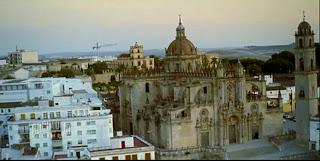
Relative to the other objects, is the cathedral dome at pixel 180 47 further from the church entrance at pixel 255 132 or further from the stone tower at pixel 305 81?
the stone tower at pixel 305 81

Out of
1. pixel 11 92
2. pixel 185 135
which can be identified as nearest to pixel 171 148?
pixel 185 135

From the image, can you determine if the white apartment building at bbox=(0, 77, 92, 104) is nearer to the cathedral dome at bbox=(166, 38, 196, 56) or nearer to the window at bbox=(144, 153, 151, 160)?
the cathedral dome at bbox=(166, 38, 196, 56)

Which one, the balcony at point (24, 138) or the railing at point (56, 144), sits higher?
the balcony at point (24, 138)

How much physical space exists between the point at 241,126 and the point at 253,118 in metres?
1.60

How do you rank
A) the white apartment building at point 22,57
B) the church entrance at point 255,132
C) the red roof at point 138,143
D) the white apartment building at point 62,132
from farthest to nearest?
the white apartment building at point 22,57 → the church entrance at point 255,132 → the white apartment building at point 62,132 → the red roof at point 138,143

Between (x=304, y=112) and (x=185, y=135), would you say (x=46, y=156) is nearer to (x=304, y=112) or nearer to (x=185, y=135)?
(x=185, y=135)

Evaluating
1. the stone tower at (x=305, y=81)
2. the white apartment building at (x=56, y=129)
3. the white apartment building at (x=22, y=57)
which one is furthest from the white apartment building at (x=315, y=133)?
the white apartment building at (x=22, y=57)

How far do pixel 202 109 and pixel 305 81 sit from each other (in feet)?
30.0

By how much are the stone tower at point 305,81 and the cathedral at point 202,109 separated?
13.5ft

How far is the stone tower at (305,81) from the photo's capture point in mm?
43906

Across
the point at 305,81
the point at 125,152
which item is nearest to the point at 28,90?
the point at 125,152

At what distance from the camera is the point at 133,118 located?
52156 millimetres

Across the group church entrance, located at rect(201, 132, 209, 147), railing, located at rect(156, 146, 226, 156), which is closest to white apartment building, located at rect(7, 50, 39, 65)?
church entrance, located at rect(201, 132, 209, 147)

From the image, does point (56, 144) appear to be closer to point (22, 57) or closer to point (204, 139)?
point (204, 139)
